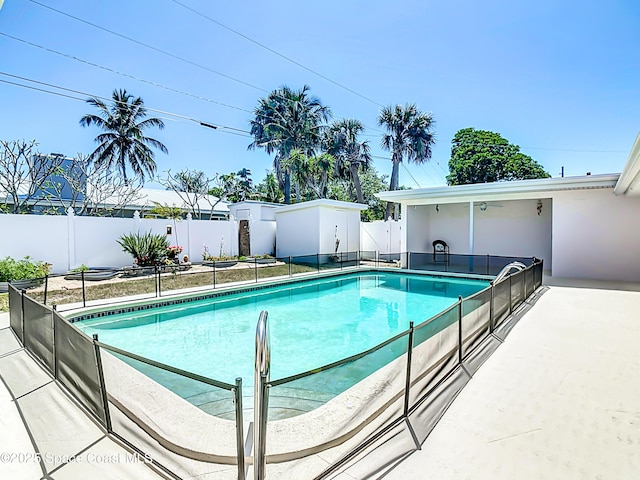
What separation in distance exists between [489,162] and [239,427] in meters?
34.9

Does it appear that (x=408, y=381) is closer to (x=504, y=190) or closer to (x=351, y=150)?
(x=504, y=190)

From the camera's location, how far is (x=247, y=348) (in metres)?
6.20

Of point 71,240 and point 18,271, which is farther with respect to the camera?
point 71,240

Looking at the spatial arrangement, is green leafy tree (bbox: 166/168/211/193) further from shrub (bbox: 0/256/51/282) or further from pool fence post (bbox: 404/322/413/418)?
pool fence post (bbox: 404/322/413/418)

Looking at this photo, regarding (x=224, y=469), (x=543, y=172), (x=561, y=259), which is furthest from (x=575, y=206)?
(x=543, y=172)

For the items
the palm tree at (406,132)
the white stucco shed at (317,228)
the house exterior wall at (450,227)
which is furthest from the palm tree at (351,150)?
the house exterior wall at (450,227)

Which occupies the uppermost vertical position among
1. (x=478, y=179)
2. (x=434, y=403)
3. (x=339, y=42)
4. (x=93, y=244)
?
(x=339, y=42)

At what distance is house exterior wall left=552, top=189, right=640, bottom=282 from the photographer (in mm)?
10234

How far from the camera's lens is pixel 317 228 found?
629 inches

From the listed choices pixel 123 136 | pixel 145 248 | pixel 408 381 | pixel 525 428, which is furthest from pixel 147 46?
pixel 525 428

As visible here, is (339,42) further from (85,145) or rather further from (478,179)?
(478,179)

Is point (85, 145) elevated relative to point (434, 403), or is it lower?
elevated

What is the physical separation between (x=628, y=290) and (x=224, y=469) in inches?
419

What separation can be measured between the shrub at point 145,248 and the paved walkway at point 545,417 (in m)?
11.4
